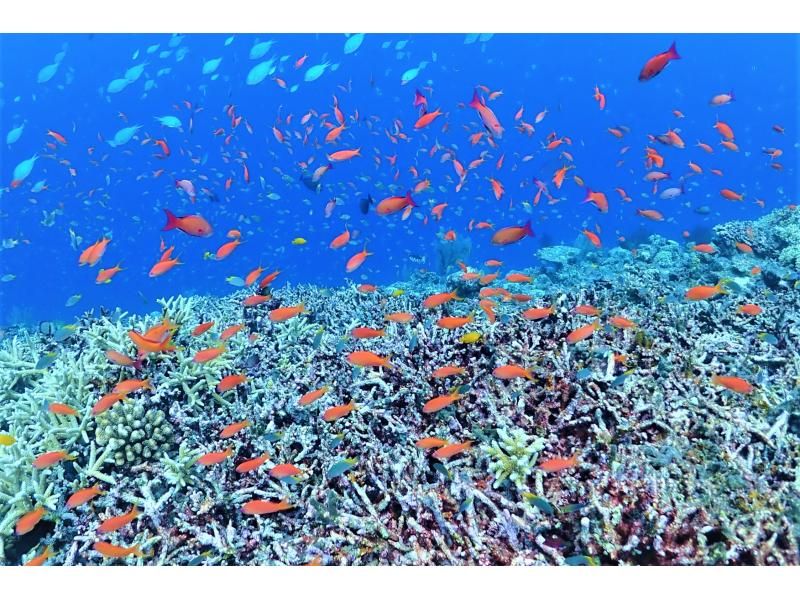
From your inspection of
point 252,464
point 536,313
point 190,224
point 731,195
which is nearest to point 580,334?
point 536,313

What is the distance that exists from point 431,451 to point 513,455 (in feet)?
2.09

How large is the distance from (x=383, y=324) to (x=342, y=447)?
2865 millimetres

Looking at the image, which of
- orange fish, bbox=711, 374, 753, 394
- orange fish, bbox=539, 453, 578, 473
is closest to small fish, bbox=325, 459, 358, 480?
orange fish, bbox=539, 453, 578, 473

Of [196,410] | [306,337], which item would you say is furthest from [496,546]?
[306,337]

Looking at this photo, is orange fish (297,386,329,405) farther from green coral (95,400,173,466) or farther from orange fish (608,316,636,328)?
orange fish (608,316,636,328)

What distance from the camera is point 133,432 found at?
13.9 ft

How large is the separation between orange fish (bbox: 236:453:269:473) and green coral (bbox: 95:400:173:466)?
36.4 inches

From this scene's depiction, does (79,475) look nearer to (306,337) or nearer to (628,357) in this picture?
(306,337)

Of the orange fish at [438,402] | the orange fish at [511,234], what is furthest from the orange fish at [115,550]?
the orange fish at [511,234]

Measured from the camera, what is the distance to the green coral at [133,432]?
166 inches

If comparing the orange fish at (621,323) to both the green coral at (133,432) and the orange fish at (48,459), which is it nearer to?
the green coral at (133,432)

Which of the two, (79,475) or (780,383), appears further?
(780,383)

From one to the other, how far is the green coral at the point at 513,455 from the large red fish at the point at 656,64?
351cm

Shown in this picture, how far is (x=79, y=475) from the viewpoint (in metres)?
4.07
